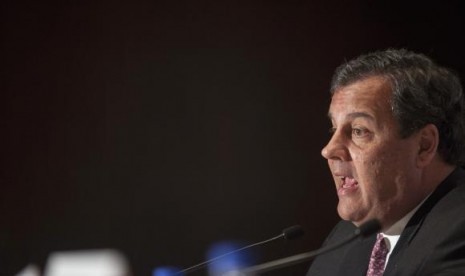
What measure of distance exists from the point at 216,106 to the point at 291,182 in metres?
0.45

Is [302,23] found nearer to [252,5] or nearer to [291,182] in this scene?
[252,5]

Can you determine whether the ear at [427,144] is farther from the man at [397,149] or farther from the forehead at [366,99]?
the forehead at [366,99]

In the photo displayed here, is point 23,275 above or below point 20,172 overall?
below

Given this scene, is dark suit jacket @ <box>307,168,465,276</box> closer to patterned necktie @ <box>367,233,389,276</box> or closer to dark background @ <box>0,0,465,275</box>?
patterned necktie @ <box>367,233,389,276</box>

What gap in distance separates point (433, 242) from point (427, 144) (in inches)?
11.5

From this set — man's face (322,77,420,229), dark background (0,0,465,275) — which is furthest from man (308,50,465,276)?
dark background (0,0,465,275)

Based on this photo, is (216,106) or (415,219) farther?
(216,106)

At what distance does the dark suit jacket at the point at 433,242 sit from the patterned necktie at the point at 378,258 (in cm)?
7

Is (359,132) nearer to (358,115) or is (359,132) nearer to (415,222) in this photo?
(358,115)

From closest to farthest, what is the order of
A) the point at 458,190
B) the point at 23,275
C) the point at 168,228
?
the point at 458,190, the point at 23,275, the point at 168,228

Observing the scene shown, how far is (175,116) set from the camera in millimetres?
2445

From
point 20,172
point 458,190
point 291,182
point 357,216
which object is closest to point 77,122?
point 20,172

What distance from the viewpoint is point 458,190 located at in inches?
61.8

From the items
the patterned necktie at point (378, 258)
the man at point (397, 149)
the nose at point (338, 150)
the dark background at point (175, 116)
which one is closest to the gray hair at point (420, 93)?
the man at point (397, 149)
